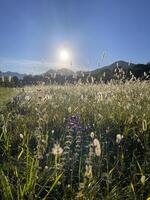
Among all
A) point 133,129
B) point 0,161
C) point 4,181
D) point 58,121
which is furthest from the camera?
point 58,121

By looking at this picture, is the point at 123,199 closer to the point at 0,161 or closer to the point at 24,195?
the point at 24,195

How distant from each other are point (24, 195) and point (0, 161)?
1103mm

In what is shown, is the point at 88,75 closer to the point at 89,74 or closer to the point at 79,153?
the point at 89,74

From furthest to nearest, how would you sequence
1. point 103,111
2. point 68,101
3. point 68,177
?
point 68,101, point 103,111, point 68,177

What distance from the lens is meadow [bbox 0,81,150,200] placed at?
304 cm

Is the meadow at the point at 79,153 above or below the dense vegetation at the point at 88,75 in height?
below

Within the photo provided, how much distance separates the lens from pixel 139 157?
4340 mm

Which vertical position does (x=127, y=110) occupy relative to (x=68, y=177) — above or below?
above

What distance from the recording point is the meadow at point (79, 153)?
3035mm

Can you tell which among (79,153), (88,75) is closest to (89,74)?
(88,75)

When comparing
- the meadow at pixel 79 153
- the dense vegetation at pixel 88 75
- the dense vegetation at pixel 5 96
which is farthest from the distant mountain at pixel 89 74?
the meadow at pixel 79 153

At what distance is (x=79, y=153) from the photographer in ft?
14.8

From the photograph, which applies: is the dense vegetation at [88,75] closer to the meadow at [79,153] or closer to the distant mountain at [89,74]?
the distant mountain at [89,74]

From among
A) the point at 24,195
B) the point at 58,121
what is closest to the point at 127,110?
the point at 58,121
